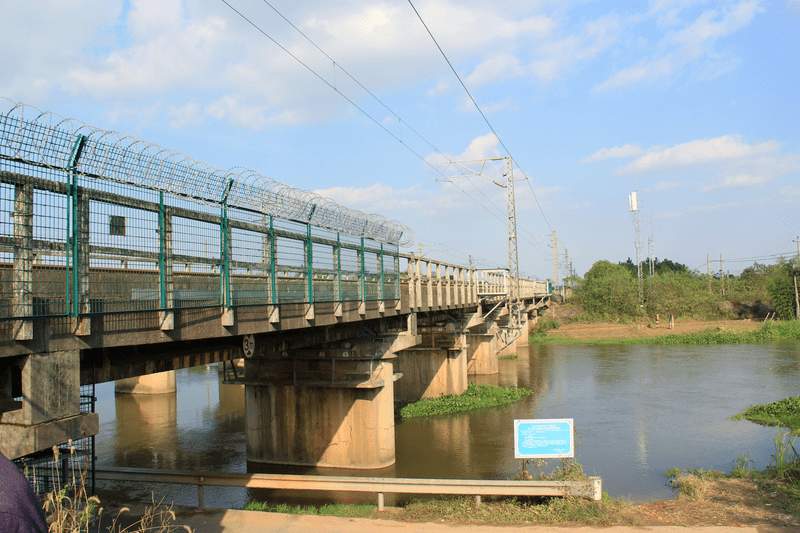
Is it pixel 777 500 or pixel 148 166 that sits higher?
pixel 148 166

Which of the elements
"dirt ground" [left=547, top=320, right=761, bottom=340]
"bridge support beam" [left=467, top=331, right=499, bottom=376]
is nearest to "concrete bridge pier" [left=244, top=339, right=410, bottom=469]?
"bridge support beam" [left=467, top=331, right=499, bottom=376]

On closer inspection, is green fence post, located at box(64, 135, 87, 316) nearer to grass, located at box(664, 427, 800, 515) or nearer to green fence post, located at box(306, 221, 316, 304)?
green fence post, located at box(306, 221, 316, 304)

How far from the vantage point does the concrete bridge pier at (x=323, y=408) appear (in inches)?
691

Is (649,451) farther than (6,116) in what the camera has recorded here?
Yes

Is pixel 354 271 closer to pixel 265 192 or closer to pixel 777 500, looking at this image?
pixel 265 192

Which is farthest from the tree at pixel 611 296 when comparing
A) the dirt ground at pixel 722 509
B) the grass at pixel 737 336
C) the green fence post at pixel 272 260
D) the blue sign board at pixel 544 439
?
the green fence post at pixel 272 260

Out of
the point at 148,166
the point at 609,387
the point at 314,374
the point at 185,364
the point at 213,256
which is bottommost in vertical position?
the point at 609,387

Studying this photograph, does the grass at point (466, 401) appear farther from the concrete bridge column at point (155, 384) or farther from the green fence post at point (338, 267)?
the concrete bridge column at point (155, 384)

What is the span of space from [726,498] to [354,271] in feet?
31.7

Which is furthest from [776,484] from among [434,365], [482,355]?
[482,355]

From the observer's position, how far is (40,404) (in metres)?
6.08

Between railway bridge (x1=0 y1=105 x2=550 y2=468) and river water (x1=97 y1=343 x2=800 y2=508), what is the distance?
205 centimetres

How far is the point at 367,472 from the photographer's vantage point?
17.2 meters

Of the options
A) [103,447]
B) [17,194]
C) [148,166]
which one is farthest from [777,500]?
[103,447]
